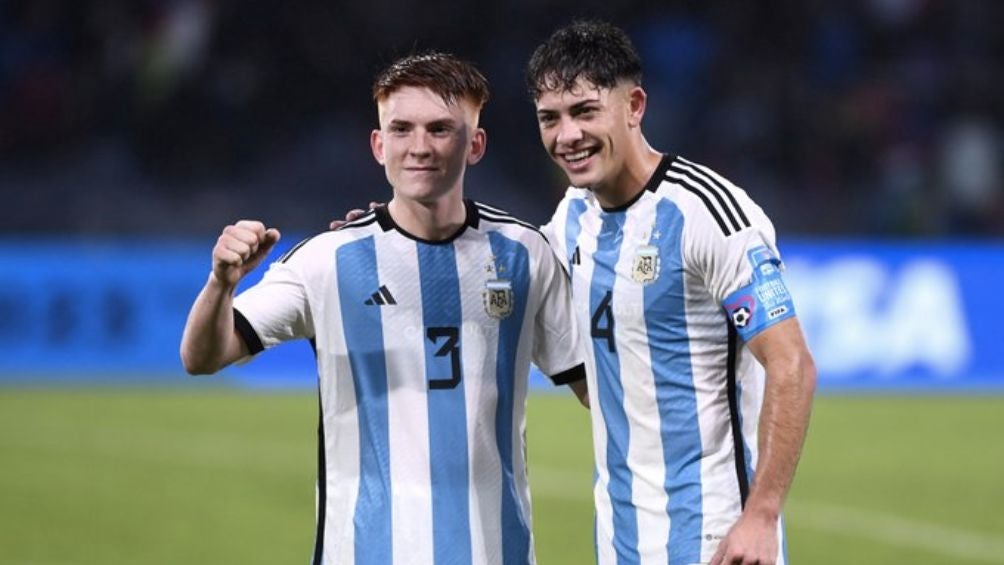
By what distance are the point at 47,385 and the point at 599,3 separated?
7567 mm

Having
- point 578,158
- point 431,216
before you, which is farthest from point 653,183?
point 431,216

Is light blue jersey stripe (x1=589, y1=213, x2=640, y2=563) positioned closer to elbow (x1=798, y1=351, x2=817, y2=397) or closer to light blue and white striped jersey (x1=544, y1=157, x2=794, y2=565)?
light blue and white striped jersey (x1=544, y1=157, x2=794, y2=565)

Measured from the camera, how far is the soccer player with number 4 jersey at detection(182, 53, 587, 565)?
14.2ft

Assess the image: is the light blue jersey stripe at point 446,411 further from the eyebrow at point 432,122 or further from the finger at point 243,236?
the finger at point 243,236

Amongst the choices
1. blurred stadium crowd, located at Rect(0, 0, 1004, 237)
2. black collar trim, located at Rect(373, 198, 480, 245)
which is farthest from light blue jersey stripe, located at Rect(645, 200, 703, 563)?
blurred stadium crowd, located at Rect(0, 0, 1004, 237)

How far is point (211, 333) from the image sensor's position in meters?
4.15

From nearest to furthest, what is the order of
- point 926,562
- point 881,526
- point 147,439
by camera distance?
point 926,562 → point 881,526 → point 147,439

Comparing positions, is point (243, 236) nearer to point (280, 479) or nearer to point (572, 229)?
point (572, 229)

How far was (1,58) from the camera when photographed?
17703 mm

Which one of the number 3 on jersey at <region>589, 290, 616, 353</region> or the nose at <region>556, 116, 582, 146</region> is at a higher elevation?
the nose at <region>556, 116, 582, 146</region>

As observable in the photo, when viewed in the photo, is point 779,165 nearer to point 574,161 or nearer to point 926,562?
point 926,562

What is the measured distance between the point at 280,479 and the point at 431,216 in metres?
6.50

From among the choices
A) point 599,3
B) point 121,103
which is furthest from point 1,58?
point 599,3

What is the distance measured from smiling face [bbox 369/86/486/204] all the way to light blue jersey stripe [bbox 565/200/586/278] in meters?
0.42
